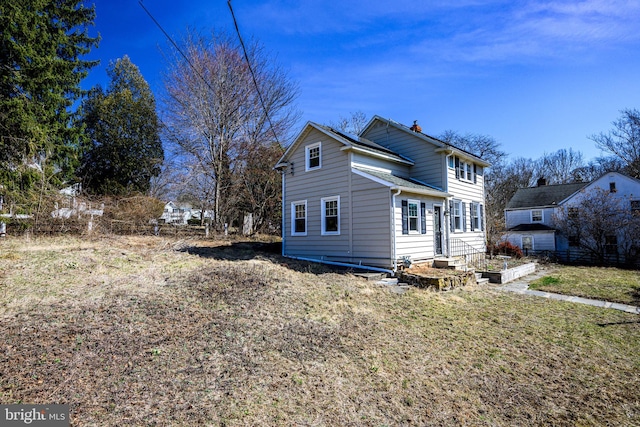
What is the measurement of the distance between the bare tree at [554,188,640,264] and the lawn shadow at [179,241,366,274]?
18.3 meters

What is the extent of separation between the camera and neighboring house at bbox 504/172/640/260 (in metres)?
21.2

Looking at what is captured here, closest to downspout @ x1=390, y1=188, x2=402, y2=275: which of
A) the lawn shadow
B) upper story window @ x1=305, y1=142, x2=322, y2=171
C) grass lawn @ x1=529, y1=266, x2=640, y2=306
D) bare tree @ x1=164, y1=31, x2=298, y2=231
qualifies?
the lawn shadow

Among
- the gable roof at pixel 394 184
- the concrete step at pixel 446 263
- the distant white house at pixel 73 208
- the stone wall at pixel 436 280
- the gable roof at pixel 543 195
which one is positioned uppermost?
the gable roof at pixel 543 195

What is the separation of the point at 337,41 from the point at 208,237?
39.1ft

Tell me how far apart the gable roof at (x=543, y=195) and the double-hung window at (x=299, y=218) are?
20.8 meters

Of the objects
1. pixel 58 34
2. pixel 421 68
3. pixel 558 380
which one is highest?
pixel 58 34

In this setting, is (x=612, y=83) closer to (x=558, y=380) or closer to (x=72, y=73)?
(x=558, y=380)

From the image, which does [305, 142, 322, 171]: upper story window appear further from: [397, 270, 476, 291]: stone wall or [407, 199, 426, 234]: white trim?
[397, 270, 476, 291]: stone wall

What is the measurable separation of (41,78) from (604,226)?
31.4 meters

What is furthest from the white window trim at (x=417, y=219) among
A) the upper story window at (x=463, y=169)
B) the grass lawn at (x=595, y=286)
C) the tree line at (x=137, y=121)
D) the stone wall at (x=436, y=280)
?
the tree line at (x=137, y=121)

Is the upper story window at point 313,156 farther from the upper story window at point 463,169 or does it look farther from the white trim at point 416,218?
the upper story window at point 463,169

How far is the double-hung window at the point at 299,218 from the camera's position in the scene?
13758 millimetres

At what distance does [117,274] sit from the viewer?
25.2 ft

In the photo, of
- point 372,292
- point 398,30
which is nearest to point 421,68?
point 398,30
